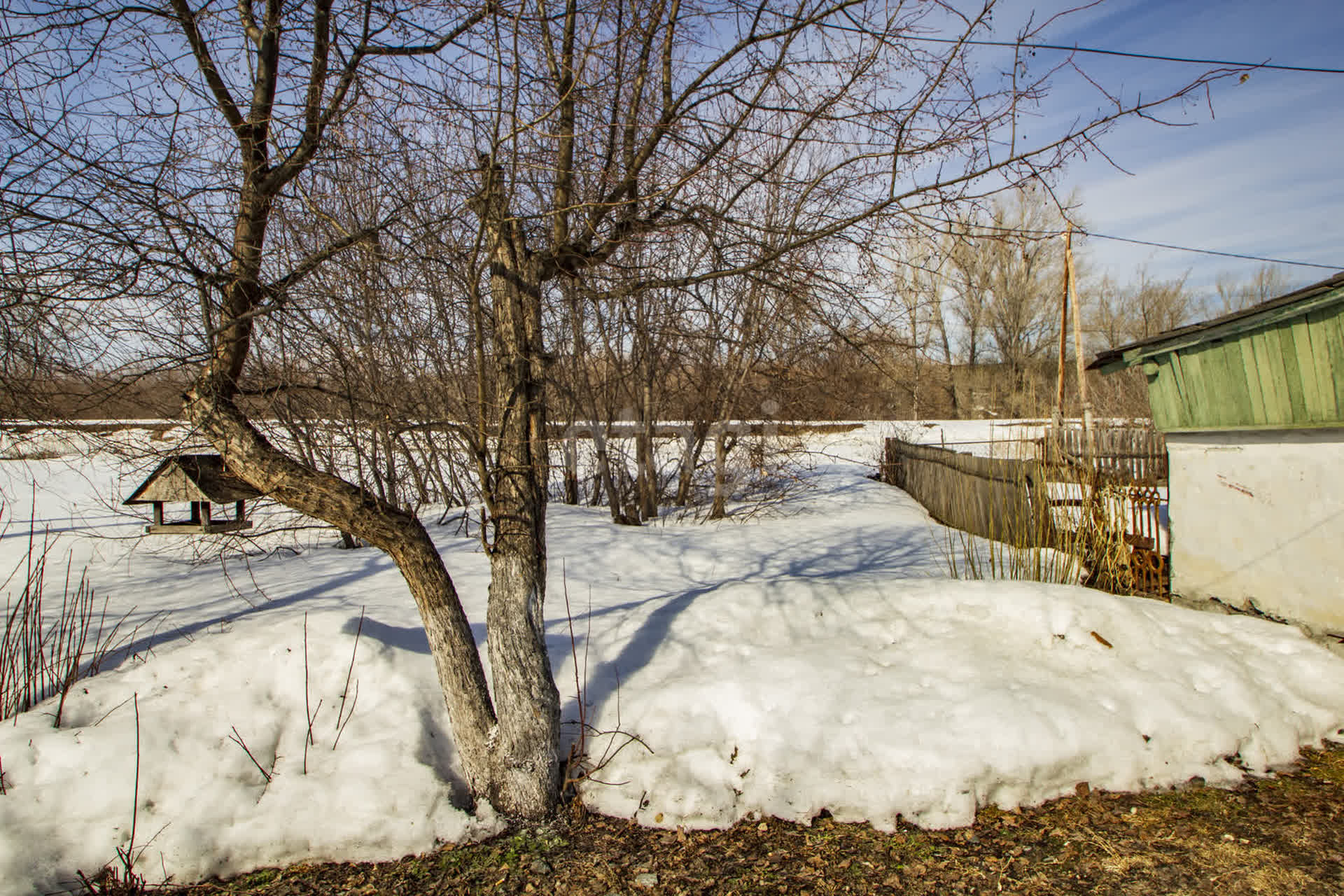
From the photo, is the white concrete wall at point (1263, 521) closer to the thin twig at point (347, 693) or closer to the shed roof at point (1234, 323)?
the shed roof at point (1234, 323)

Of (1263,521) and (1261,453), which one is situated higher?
(1261,453)

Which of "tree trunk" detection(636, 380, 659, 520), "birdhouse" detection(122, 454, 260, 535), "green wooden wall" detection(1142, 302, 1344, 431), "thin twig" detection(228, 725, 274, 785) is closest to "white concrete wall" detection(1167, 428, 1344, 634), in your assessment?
"green wooden wall" detection(1142, 302, 1344, 431)

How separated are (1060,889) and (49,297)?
4.77 m

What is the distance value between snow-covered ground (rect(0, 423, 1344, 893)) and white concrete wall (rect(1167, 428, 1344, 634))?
351 millimetres

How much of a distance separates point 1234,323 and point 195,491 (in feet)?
25.0

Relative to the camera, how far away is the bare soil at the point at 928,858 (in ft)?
9.89

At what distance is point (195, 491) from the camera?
17.2 ft

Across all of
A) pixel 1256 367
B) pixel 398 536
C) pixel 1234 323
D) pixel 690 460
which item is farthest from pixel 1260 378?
pixel 690 460

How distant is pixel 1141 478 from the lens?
7.25 meters

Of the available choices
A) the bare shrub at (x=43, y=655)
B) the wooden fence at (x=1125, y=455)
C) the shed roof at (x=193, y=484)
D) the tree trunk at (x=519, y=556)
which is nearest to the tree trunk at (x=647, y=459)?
the wooden fence at (x=1125, y=455)

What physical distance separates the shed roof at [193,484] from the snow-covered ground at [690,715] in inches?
23.4

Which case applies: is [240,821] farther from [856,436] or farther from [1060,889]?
[856,436]

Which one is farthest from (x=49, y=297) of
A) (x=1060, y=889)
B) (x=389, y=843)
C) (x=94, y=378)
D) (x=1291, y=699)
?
(x=1291, y=699)

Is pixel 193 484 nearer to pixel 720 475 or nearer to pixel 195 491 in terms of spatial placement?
pixel 195 491
